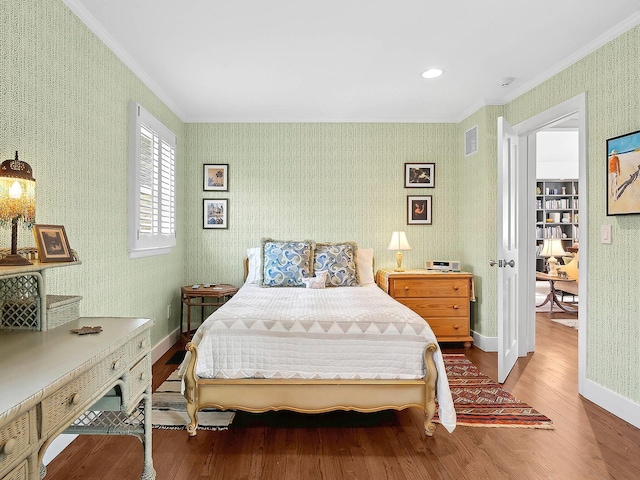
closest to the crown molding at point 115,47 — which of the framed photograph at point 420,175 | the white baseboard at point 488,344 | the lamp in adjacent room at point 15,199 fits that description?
the lamp in adjacent room at point 15,199

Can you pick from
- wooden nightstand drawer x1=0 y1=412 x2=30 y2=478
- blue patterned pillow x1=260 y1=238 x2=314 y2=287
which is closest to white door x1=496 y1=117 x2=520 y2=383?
blue patterned pillow x1=260 y1=238 x2=314 y2=287

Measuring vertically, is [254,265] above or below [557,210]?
below

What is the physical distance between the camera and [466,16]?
2533 millimetres

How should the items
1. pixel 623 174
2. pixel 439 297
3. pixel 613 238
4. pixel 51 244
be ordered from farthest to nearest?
pixel 439 297
pixel 613 238
pixel 623 174
pixel 51 244

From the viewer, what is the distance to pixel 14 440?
1002 mm

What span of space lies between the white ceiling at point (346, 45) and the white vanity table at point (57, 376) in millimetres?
1865

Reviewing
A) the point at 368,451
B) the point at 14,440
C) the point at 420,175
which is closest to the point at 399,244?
the point at 420,175

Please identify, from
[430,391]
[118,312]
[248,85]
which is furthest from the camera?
[248,85]

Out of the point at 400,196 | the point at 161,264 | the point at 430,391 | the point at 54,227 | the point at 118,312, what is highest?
the point at 400,196

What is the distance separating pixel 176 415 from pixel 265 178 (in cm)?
286

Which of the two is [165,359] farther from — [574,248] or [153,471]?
[574,248]

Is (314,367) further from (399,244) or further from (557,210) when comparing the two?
(557,210)

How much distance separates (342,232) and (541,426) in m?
2.84

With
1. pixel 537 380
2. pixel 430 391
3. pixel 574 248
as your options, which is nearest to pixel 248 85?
pixel 430 391
